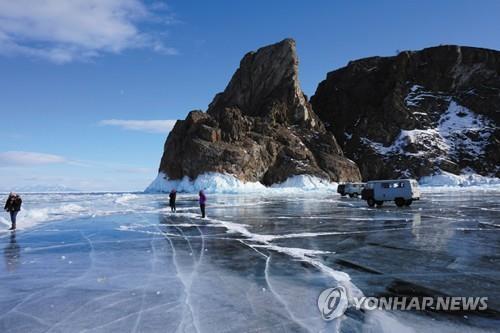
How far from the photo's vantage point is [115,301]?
327 inches

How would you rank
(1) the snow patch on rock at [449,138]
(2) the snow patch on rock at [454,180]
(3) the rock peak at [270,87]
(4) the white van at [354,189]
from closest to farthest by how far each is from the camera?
(4) the white van at [354,189] → (2) the snow patch on rock at [454,180] → (3) the rock peak at [270,87] → (1) the snow patch on rock at [449,138]

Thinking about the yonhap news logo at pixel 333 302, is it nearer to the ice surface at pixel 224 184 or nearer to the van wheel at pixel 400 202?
the van wheel at pixel 400 202

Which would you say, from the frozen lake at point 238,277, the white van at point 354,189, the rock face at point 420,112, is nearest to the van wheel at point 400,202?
the frozen lake at point 238,277

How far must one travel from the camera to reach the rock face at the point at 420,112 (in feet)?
471

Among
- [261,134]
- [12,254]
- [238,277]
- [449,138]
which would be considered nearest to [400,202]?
[238,277]

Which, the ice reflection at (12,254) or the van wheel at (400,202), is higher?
the van wheel at (400,202)

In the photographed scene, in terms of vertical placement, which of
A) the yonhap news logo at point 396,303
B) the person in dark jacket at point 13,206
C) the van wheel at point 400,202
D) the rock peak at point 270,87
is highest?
the rock peak at point 270,87

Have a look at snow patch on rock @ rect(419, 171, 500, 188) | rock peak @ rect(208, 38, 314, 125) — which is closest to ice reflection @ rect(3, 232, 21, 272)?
rock peak @ rect(208, 38, 314, 125)

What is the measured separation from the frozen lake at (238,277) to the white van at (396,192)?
48.1ft

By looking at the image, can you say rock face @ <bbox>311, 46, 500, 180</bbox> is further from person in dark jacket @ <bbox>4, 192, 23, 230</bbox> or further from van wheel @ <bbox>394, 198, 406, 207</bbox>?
person in dark jacket @ <bbox>4, 192, 23, 230</bbox>

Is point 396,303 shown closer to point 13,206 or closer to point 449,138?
point 13,206

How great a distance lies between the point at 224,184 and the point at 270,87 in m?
54.4

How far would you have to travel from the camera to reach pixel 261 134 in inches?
5025

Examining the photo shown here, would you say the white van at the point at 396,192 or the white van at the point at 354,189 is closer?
the white van at the point at 396,192
